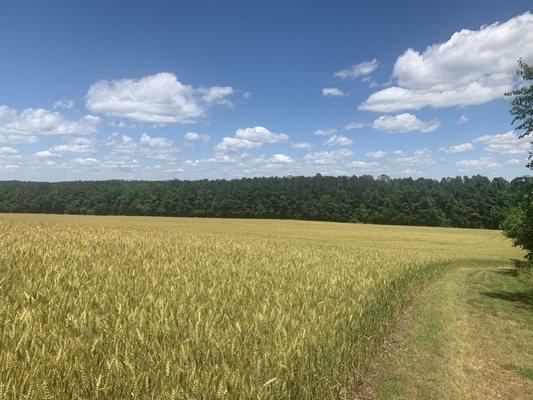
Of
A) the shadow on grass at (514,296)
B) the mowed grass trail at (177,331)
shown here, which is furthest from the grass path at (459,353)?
the mowed grass trail at (177,331)

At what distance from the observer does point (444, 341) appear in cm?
982

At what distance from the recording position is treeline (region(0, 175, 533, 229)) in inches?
3826

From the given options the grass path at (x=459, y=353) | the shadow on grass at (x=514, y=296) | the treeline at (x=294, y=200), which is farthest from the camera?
the treeline at (x=294, y=200)

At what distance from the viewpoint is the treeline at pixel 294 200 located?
97.2 m

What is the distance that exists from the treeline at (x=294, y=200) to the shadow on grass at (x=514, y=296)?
8306cm

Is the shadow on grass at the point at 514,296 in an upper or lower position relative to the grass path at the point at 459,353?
lower

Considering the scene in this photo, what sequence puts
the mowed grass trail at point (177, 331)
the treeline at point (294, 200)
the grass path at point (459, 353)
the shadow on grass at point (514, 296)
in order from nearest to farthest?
1. the mowed grass trail at point (177, 331)
2. the grass path at point (459, 353)
3. the shadow on grass at point (514, 296)
4. the treeline at point (294, 200)

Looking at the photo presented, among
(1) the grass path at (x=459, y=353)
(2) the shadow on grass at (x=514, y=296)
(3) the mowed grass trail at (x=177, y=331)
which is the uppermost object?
(3) the mowed grass trail at (x=177, y=331)

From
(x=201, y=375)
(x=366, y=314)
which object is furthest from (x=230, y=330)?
(x=366, y=314)

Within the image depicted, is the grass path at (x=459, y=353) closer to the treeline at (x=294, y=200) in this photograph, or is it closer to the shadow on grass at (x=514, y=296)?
the shadow on grass at (x=514, y=296)

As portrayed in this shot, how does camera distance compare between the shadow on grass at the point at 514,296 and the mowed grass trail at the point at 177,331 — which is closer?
the mowed grass trail at the point at 177,331

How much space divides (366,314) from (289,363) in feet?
12.9

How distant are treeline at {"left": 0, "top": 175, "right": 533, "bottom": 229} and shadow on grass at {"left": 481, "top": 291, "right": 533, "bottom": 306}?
83.1m

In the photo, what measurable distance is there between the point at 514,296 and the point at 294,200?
306 ft
